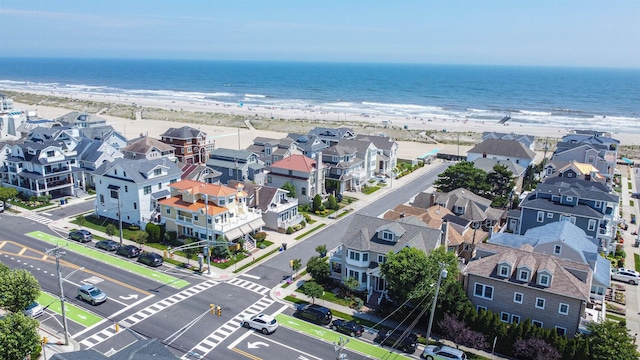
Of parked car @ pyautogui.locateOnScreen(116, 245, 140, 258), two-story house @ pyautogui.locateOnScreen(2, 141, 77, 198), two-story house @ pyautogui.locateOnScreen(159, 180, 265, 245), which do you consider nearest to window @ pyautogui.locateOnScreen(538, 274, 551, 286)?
two-story house @ pyautogui.locateOnScreen(159, 180, 265, 245)

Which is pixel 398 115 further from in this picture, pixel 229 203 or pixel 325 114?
pixel 229 203

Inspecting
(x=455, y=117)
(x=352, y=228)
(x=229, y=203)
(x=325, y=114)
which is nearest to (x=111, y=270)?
(x=229, y=203)

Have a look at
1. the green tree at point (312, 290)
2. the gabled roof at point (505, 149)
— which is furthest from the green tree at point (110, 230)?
the gabled roof at point (505, 149)

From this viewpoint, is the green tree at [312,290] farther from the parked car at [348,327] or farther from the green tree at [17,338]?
the green tree at [17,338]

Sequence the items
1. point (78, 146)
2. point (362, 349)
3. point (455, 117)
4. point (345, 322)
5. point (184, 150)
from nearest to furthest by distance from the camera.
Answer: point (362, 349), point (345, 322), point (78, 146), point (184, 150), point (455, 117)

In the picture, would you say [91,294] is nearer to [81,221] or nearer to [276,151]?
[81,221]
